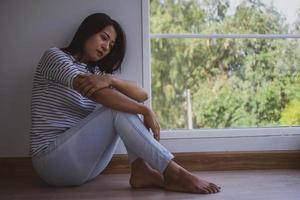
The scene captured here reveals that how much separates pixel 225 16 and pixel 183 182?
3.82ft

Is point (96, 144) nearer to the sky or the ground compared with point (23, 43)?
nearer to the ground

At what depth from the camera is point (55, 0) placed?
81.5 inches

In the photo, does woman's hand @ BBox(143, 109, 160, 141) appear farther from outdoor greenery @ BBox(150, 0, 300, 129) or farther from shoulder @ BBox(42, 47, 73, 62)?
outdoor greenery @ BBox(150, 0, 300, 129)

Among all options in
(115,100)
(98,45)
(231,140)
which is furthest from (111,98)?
(231,140)

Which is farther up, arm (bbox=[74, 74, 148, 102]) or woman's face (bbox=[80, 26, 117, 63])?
woman's face (bbox=[80, 26, 117, 63])

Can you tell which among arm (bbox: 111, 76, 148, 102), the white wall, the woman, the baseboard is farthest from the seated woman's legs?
the white wall

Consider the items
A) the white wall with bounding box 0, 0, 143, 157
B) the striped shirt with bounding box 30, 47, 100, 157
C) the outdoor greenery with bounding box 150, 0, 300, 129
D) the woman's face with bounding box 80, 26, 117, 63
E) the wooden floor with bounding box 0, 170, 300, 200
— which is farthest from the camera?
the outdoor greenery with bounding box 150, 0, 300, 129

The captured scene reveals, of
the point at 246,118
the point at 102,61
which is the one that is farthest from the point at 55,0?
the point at 246,118

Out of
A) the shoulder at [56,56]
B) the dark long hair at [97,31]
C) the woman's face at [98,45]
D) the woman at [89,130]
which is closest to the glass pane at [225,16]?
the dark long hair at [97,31]

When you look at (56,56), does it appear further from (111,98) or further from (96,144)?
(96,144)

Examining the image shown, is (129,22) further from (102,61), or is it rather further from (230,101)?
(230,101)

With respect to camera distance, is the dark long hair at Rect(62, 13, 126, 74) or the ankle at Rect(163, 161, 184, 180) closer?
the ankle at Rect(163, 161, 184, 180)

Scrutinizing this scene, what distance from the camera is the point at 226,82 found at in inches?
88.3

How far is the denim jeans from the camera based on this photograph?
1526 millimetres
